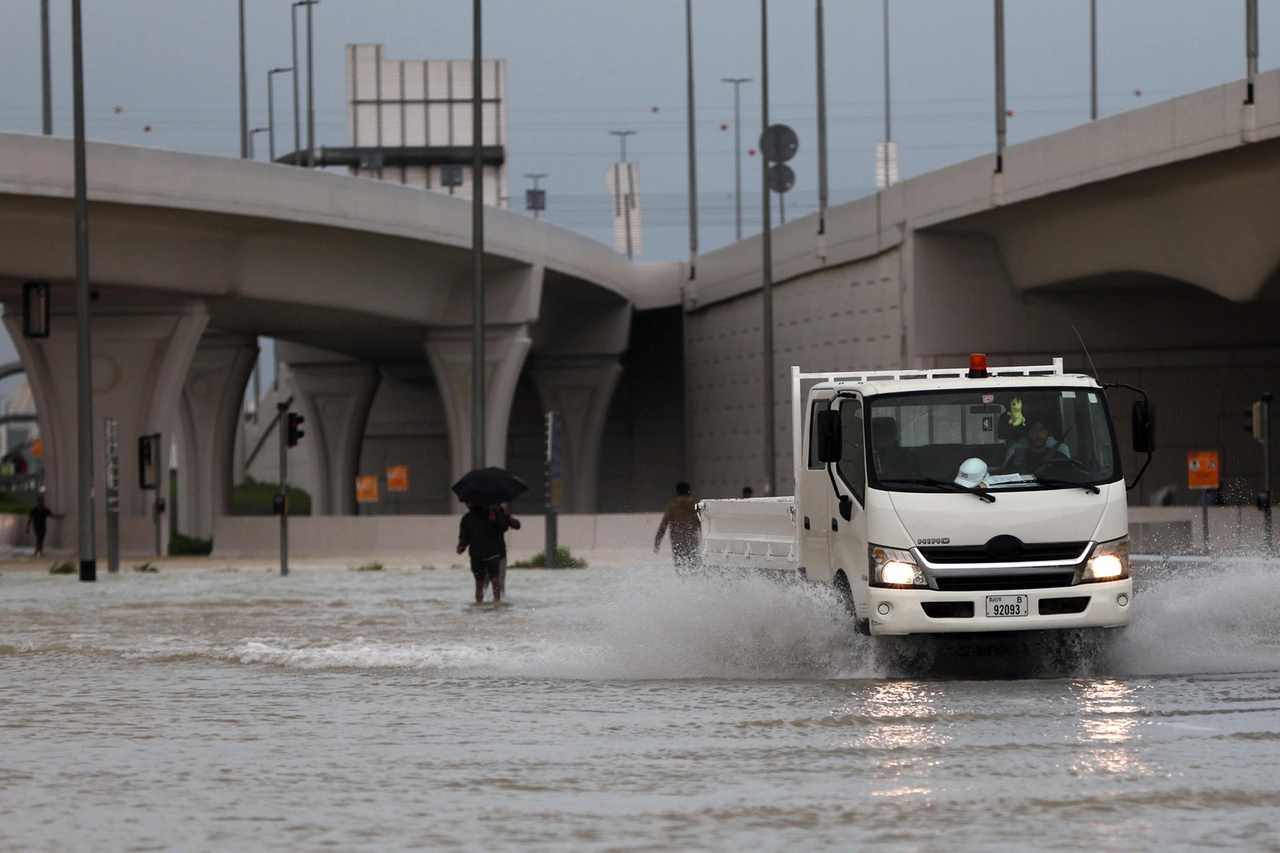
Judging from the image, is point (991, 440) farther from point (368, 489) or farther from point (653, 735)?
point (368, 489)

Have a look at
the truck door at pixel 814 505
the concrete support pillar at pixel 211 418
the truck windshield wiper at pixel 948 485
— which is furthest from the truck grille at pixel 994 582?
the concrete support pillar at pixel 211 418

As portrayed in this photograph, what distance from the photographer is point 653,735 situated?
10.8 meters

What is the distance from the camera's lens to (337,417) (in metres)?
67.3

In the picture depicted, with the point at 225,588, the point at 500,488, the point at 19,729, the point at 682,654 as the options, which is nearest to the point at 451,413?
the point at 225,588

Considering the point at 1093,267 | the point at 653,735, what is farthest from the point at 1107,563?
the point at 1093,267

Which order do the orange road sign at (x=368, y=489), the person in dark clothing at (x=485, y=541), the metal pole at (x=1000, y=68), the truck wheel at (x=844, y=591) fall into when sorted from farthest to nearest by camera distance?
the orange road sign at (x=368, y=489) < the metal pole at (x=1000, y=68) < the person in dark clothing at (x=485, y=541) < the truck wheel at (x=844, y=591)

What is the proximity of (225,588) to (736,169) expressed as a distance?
5542cm

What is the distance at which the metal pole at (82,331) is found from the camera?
32.1 meters

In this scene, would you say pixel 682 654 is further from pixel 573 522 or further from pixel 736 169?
pixel 736 169

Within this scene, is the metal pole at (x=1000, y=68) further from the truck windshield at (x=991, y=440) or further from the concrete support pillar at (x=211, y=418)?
the concrete support pillar at (x=211, y=418)

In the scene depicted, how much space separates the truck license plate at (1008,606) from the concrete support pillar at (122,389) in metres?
33.6

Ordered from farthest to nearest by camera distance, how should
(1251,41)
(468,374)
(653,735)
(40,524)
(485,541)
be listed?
1. (468,374)
2. (40,524)
3. (1251,41)
4. (485,541)
5. (653,735)

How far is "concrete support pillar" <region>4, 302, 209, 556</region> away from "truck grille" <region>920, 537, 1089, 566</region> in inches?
1316

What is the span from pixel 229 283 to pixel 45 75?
19.4 ft
